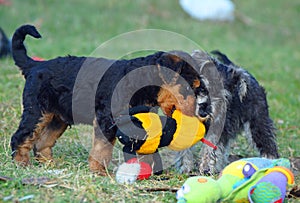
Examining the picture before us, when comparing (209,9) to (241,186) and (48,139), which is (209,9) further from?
(241,186)

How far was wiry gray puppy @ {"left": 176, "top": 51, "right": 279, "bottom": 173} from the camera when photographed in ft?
19.2

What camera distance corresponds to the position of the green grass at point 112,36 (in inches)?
179

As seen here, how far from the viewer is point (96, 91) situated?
562cm

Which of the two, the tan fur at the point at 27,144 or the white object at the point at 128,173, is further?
the tan fur at the point at 27,144

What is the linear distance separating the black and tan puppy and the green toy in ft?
3.18

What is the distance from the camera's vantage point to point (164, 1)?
758 inches

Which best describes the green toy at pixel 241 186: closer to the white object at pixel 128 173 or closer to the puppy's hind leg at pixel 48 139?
the white object at pixel 128 173

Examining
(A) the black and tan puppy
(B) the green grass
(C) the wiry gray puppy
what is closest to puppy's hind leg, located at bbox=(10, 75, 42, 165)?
(A) the black and tan puppy

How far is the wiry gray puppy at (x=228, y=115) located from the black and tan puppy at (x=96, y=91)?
14.1 inches

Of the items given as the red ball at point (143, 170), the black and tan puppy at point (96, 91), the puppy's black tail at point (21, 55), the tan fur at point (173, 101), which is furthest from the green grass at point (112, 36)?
the puppy's black tail at point (21, 55)

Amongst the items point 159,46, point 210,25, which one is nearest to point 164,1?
point 210,25

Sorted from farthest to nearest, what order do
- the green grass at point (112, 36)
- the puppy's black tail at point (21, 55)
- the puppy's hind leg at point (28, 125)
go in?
the puppy's black tail at point (21, 55)
the puppy's hind leg at point (28, 125)
the green grass at point (112, 36)

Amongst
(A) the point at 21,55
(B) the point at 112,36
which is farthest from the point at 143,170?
(B) the point at 112,36

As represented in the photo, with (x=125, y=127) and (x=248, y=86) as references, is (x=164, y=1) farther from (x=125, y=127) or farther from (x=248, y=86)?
(x=125, y=127)
